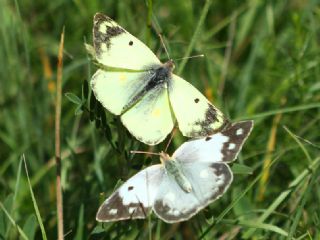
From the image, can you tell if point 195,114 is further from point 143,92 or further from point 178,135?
point 178,135

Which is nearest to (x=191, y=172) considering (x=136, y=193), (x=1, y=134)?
(x=136, y=193)

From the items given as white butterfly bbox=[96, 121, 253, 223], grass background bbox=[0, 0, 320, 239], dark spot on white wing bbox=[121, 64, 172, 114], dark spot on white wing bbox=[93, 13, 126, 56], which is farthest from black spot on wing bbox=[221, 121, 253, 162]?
dark spot on white wing bbox=[93, 13, 126, 56]

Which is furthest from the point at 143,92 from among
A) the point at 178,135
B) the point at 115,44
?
the point at 178,135

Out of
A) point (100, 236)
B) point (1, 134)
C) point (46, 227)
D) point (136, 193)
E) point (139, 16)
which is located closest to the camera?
point (136, 193)

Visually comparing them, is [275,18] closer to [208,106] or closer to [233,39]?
[233,39]

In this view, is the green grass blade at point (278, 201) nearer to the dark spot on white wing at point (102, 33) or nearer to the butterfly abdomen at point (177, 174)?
the butterfly abdomen at point (177, 174)

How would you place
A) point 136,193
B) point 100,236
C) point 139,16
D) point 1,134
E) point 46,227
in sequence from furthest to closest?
point 139,16
point 1,134
point 46,227
point 100,236
point 136,193

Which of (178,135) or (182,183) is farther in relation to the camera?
(178,135)

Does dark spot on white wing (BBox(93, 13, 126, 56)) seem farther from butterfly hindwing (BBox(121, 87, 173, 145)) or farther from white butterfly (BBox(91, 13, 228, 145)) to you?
butterfly hindwing (BBox(121, 87, 173, 145))
